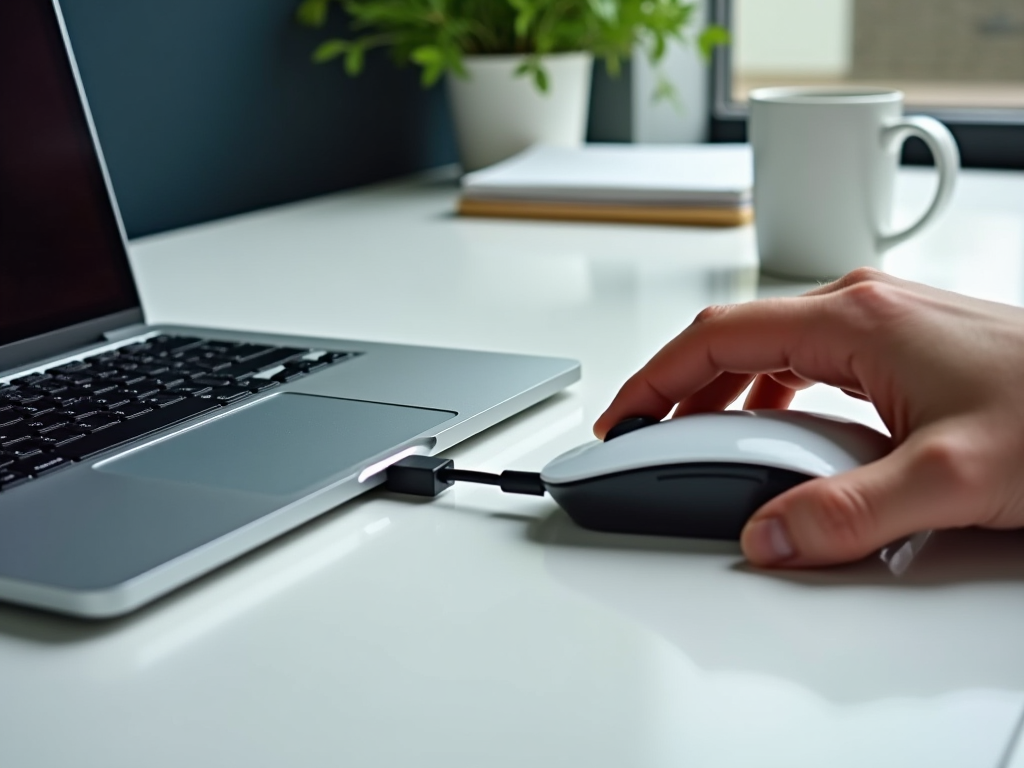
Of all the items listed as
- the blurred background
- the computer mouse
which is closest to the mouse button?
the computer mouse

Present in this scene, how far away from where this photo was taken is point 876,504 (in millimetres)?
437

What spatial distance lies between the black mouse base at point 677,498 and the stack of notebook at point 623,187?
796mm

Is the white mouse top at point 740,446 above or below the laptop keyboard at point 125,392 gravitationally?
above

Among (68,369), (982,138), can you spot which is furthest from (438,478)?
(982,138)

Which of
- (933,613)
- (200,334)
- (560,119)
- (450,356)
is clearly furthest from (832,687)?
(560,119)

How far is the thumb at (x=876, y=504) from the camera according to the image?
1.44 feet

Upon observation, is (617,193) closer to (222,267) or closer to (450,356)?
(222,267)

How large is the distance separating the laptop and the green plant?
2.41ft

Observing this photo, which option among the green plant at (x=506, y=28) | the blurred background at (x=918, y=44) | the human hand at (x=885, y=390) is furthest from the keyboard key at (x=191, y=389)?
the blurred background at (x=918, y=44)

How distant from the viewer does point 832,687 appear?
38 centimetres

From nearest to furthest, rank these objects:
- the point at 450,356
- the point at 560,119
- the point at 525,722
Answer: the point at 525,722
the point at 450,356
the point at 560,119

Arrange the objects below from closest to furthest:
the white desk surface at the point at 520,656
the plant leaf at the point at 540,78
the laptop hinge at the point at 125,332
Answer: the white desk surface at the point at 520,656, the laptop hinge at the point at 125,332, the plant leaf at the point at 540,78

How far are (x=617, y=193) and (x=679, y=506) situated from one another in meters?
0.86

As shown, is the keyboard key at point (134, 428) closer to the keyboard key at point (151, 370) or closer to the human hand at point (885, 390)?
the keyboard key at point (151, 370)
